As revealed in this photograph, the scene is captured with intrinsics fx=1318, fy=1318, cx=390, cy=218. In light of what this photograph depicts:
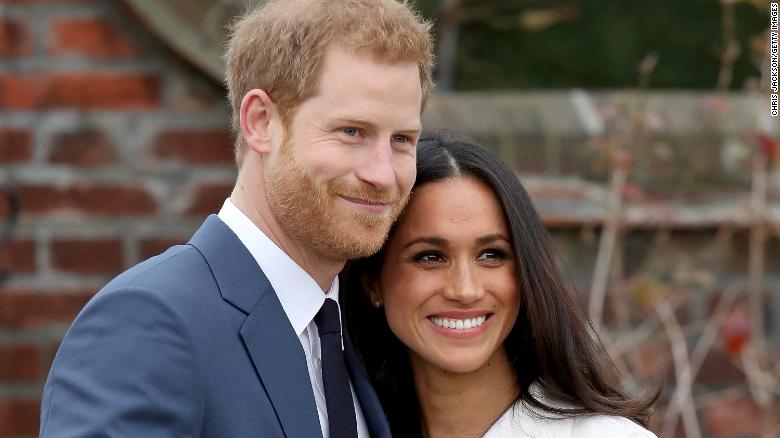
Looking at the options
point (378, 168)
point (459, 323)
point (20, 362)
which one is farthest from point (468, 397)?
point (20, 362)

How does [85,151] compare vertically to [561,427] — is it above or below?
above

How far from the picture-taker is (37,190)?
3.98 metres

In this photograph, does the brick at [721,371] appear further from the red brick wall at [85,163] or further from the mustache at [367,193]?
the mustache at [367,193]

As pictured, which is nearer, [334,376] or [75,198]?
[334,376]

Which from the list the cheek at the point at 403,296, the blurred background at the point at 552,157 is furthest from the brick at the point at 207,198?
the cheek at the point at 403,296

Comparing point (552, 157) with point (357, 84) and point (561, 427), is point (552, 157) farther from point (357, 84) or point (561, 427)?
point (357, 84)

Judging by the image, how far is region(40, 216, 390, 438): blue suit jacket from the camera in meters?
2.29

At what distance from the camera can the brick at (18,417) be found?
402cm

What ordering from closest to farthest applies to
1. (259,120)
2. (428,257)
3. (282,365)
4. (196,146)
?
1. (282,365)
2. (259,120)
3. (428,257)
4. (196,146)

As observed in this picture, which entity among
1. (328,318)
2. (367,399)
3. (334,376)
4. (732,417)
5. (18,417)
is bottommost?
(18,417)

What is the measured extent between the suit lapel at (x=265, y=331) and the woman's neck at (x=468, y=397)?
65 cm

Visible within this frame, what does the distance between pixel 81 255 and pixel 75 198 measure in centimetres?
17

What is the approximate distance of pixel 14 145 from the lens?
156 inches

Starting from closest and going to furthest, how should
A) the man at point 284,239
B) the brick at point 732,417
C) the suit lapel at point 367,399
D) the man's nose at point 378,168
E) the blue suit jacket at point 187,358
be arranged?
the blue suit jacket at point 187,358 < the man at point 284,239 < the man's nose at point 378,168 < the suit lapel at point 367,399 < the brick at point 732,417
